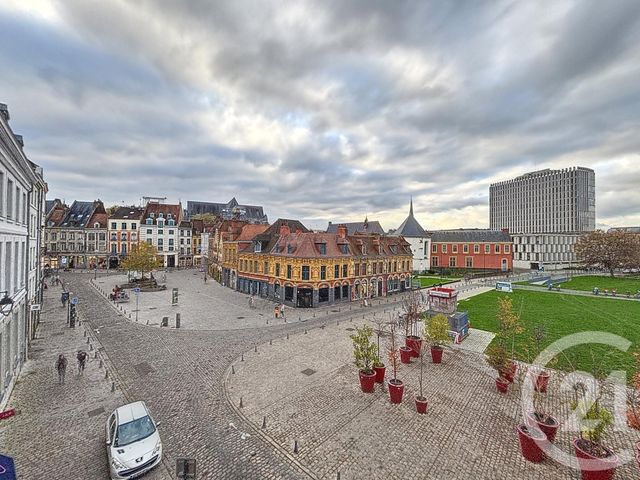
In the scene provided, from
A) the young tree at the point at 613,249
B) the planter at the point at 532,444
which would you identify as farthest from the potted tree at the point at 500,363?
the young tree at the point at 613,249

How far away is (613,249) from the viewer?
62.9m

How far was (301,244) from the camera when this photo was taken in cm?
3600

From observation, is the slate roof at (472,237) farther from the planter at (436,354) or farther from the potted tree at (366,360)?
the potted tree at (366,360)

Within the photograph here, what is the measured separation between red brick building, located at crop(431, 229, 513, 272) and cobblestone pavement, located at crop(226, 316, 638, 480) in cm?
6145

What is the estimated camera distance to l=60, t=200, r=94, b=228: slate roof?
69.1 metres

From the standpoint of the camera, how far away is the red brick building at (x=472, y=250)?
7062 centimetres

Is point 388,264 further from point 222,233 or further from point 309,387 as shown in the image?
point 309,387

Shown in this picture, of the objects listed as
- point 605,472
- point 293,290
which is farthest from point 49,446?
point 293,290

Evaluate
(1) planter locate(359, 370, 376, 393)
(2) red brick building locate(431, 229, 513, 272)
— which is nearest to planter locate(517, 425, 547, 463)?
(1) planter locate(359, 370, 376, 393)

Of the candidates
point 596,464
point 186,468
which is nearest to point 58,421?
point 186,468

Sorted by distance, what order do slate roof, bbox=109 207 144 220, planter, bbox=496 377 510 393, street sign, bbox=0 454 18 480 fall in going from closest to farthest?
street sign, bbox=0 454 18 480 → planter, bbox=496 377 510 393 → slate roof, bbox=109 207 144 220

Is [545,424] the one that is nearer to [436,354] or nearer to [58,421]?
[436,354]

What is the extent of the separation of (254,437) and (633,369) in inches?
823

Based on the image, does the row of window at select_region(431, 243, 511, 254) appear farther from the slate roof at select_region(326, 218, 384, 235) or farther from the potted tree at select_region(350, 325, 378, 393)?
the potted tree at select_region(350, 325, 378, 393)
